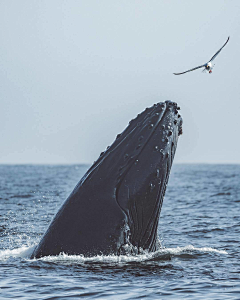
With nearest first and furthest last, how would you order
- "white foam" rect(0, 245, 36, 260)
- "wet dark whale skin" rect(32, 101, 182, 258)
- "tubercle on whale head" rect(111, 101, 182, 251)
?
"wet dark whale skin" rect(32, 101, 182, 258)
"tubercle on whale head" rect(111, 101, 182, 251)
"white foam" rect(0, 245, 36, 260)

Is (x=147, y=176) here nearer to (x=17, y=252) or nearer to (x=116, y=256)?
(x=116, y=256)

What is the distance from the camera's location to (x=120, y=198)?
9047 millimetres

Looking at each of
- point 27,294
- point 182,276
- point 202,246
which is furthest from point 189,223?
point 27,294

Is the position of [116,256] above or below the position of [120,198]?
below

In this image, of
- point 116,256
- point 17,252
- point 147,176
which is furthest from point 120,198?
point 17,252

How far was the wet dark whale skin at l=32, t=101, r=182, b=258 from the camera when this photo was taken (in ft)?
29.5

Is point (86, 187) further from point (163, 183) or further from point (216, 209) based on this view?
point (216, 209)

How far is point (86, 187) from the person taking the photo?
9172mm

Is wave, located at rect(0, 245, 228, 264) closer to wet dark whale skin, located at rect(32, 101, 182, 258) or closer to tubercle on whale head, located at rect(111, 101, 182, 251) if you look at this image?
wet dark whale skin, located at rect(32, 101, 182, 258)

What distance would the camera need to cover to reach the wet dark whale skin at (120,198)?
8.98 meters

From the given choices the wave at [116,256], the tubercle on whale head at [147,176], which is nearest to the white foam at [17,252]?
the wave at [116,256]

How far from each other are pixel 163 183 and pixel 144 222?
2.38ft

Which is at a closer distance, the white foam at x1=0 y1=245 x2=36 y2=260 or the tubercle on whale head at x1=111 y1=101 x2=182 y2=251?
the tubercle on whale head at x1=111 y1=101 x2=182 y2=251

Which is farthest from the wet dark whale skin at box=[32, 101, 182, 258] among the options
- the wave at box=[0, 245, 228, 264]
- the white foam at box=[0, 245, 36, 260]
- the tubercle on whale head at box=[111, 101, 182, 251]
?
the white foam at box=[0, 245, 36, 260]
